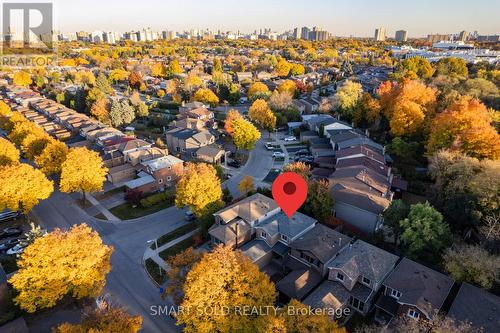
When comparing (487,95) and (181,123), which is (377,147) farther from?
(181,123)

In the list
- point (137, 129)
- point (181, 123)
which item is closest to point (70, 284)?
point (181, 123)

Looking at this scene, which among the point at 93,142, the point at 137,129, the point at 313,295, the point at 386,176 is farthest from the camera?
the point at 137,129

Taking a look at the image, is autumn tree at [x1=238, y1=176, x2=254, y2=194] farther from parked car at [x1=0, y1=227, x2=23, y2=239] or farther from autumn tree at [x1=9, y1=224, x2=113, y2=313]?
parked car at [x1=0, y1=227, x2=23, y2=239]

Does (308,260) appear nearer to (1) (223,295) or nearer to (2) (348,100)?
(1) (223,295)

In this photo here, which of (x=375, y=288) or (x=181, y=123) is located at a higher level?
(x=181, y=123)

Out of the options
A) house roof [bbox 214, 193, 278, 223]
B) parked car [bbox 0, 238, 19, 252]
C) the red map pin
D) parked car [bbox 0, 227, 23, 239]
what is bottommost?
parked car [bbox 0, 238, 19, 252]

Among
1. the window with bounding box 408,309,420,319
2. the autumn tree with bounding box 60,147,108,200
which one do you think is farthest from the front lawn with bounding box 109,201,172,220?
the window with bounding box 408,309,420,319
